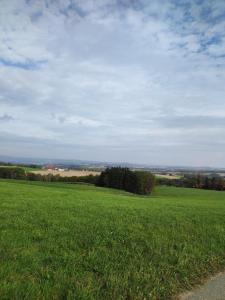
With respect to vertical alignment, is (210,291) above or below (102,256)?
below

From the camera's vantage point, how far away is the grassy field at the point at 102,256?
234 inches

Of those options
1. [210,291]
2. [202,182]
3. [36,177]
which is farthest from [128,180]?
[210,291]

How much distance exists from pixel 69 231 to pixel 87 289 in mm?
4023

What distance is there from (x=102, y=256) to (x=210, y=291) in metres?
2.35

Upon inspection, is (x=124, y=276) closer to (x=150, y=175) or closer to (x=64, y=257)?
(x=64, y=257)

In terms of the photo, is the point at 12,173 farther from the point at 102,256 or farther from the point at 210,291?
the point at 210,291

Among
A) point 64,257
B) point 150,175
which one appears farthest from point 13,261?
point 150,175

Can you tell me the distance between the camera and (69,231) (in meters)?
9.77

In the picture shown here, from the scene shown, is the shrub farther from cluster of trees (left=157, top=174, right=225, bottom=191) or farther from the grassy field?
the grassy field

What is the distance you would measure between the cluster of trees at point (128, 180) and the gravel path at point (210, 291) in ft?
198

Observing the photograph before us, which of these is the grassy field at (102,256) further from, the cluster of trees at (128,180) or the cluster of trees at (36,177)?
the cluster of trees at (36,177)


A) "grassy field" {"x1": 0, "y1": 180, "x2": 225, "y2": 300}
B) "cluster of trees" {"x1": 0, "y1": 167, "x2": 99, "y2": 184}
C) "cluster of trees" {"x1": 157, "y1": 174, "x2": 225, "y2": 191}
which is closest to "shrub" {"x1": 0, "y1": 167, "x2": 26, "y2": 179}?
"cluster of trees" {"x1": 0, "y1": 167, "x2": 99, "y2": 184}

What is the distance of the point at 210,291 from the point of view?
21.5ft

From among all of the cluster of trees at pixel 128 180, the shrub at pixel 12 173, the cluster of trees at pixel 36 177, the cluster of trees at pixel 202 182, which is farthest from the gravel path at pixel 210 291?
the shrub at pixel 12 173
